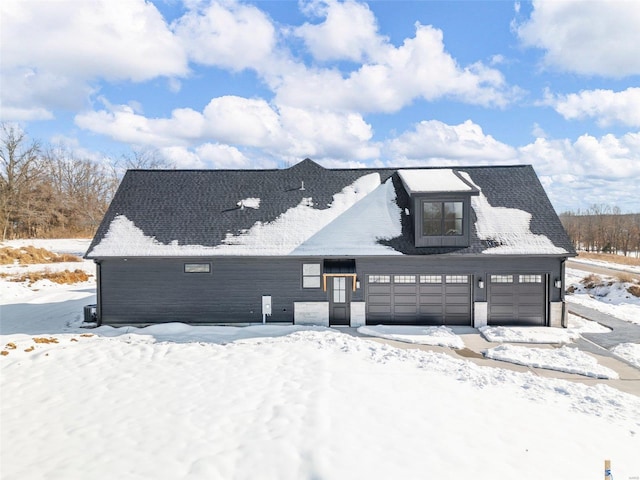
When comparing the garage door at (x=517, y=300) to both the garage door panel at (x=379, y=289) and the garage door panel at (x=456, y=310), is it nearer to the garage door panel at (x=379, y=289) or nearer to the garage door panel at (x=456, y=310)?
the garage door panel at (x=456, y=310)

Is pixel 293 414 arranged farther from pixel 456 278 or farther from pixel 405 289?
pixel 456 278

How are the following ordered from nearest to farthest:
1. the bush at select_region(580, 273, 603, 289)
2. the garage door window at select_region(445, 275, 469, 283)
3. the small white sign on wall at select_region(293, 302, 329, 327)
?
the small white sign on wall at select_region(293, 302, 329, 327) < the garage door window at select_region(445, 275, 469, 283) < the bush at select_region(580, 273, 603, 289)

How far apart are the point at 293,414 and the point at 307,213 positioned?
9.87 metres

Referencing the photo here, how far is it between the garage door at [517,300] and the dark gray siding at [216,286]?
483 millimetres

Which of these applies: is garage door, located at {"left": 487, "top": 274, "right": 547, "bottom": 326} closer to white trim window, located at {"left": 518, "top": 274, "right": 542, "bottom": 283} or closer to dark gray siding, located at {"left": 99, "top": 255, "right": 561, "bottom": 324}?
white trim window, located at {"left": 518, "top": 274, "right": 542, "bottom": 283}

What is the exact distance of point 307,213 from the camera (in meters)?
16.4

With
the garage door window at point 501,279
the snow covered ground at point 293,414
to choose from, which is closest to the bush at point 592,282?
the garage door window at point 501,279

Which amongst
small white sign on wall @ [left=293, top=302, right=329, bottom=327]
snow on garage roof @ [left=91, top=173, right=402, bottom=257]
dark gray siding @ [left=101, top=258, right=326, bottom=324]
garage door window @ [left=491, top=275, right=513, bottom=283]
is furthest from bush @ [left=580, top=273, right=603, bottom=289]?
dark gray siding @ [left=101, top=258, right=326, bottom=324]

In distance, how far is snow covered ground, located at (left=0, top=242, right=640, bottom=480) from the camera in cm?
618

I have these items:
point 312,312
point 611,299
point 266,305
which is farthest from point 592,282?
point 266,305

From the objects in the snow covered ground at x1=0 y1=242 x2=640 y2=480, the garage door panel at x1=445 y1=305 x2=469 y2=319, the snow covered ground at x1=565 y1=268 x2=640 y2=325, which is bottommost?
the snow covered ground at x1=0 y1=242 x2=640 y2=480

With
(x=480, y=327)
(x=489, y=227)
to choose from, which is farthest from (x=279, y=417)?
(x=489, y=227)

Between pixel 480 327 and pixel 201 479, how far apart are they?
11924mm

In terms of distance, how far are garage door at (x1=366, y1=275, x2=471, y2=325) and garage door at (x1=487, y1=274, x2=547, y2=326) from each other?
998mm
